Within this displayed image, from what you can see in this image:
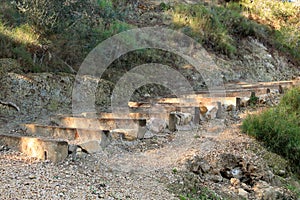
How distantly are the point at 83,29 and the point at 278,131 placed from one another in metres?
4.16

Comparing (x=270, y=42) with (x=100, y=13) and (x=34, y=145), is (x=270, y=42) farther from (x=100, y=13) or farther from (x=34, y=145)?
(x=34, y=145)

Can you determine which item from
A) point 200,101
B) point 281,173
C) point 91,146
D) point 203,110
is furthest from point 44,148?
point 200,101

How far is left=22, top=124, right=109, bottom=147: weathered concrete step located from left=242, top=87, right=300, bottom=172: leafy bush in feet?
6.60

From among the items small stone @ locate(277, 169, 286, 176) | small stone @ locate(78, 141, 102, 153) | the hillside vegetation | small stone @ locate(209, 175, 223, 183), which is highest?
the hillside vegetation

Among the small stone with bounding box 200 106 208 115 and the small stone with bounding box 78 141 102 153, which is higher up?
the small stone with bounding box 200 106 208 115

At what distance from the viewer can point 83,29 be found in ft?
22.6

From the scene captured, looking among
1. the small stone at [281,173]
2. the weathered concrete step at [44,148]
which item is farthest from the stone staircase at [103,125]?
the small stone at [281,173]

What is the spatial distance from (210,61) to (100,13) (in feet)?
10.5

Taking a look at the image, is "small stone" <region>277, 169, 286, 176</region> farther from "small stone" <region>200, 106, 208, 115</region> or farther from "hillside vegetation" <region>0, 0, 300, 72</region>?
"hillside vegetation" <region>0, 0, 300, 72</region>

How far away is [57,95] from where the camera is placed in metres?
5.56

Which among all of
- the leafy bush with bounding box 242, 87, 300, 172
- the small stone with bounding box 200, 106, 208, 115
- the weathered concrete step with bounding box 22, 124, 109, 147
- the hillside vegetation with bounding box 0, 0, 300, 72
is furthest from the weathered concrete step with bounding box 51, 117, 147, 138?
the hillside vegetation with bounding box 0, 0, 300, 72

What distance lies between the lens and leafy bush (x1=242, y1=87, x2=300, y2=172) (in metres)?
4.44

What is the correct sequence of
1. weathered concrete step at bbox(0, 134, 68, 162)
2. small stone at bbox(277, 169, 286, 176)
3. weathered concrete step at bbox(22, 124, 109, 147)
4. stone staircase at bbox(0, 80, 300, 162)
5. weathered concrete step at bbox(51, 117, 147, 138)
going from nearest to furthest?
weathered concrete step at bbox(0, 134, 68, 162)
stone staircase at bbox(0, 80, 300, 162)
weathered concrete step at bbox(22, 124, 109, 147)
small stone at bbox(277, 169, 286, 176)
weathered concrete step at bbox(51, 117, 147, 138)

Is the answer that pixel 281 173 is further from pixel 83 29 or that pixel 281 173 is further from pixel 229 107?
pixel 83 29
